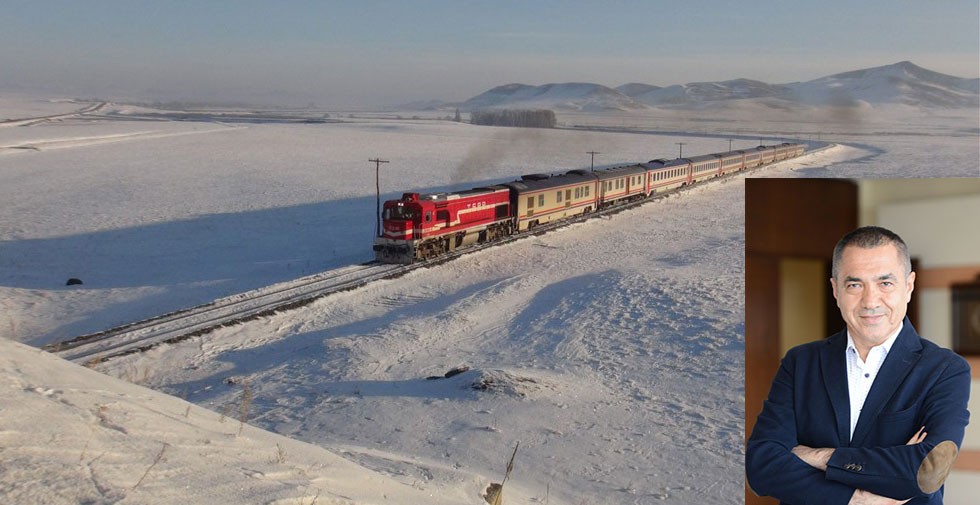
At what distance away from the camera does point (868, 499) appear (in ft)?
13.8

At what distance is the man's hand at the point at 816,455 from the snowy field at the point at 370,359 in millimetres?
5525

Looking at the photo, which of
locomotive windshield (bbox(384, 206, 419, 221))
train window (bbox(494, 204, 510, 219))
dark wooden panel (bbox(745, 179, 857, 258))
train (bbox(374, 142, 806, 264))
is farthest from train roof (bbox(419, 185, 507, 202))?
dark wooden panel (bbox(745, 179, 857, 258))

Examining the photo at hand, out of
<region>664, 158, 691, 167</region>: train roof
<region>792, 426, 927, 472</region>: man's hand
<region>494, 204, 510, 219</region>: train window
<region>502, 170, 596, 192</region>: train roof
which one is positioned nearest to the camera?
<region>792, 426, 927, 472</region>: man's hand

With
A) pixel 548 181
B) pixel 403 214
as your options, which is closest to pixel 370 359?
pixel 403 214

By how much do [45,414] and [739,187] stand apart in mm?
67728

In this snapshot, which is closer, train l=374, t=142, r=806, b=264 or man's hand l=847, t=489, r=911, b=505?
man's hand l=847, t=489, r=911, b=505

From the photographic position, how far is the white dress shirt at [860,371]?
431cm

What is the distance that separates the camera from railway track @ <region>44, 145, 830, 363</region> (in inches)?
971

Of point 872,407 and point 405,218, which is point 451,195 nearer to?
point 405,218

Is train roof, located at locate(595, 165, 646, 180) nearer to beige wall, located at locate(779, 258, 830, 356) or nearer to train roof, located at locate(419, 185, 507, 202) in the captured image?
train roof, located at locate(419, 185, 507, 202)

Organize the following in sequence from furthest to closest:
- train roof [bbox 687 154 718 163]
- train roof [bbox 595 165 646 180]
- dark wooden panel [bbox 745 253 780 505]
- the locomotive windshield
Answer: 1. train roof [bbox 687 154 718 163]
2. train roof [bbox 595 165 646 180]
3. the locomotive windshield
4. dark wooden panel [bbox 745 253 780 505]

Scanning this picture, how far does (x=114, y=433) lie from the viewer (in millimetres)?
9562

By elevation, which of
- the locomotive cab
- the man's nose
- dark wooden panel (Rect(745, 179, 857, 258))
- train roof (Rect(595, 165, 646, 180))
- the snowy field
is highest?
train roof (Rect(595, 165, 646, 180))

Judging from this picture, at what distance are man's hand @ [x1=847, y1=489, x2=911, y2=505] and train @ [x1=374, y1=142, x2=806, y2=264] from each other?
31.3 meters
